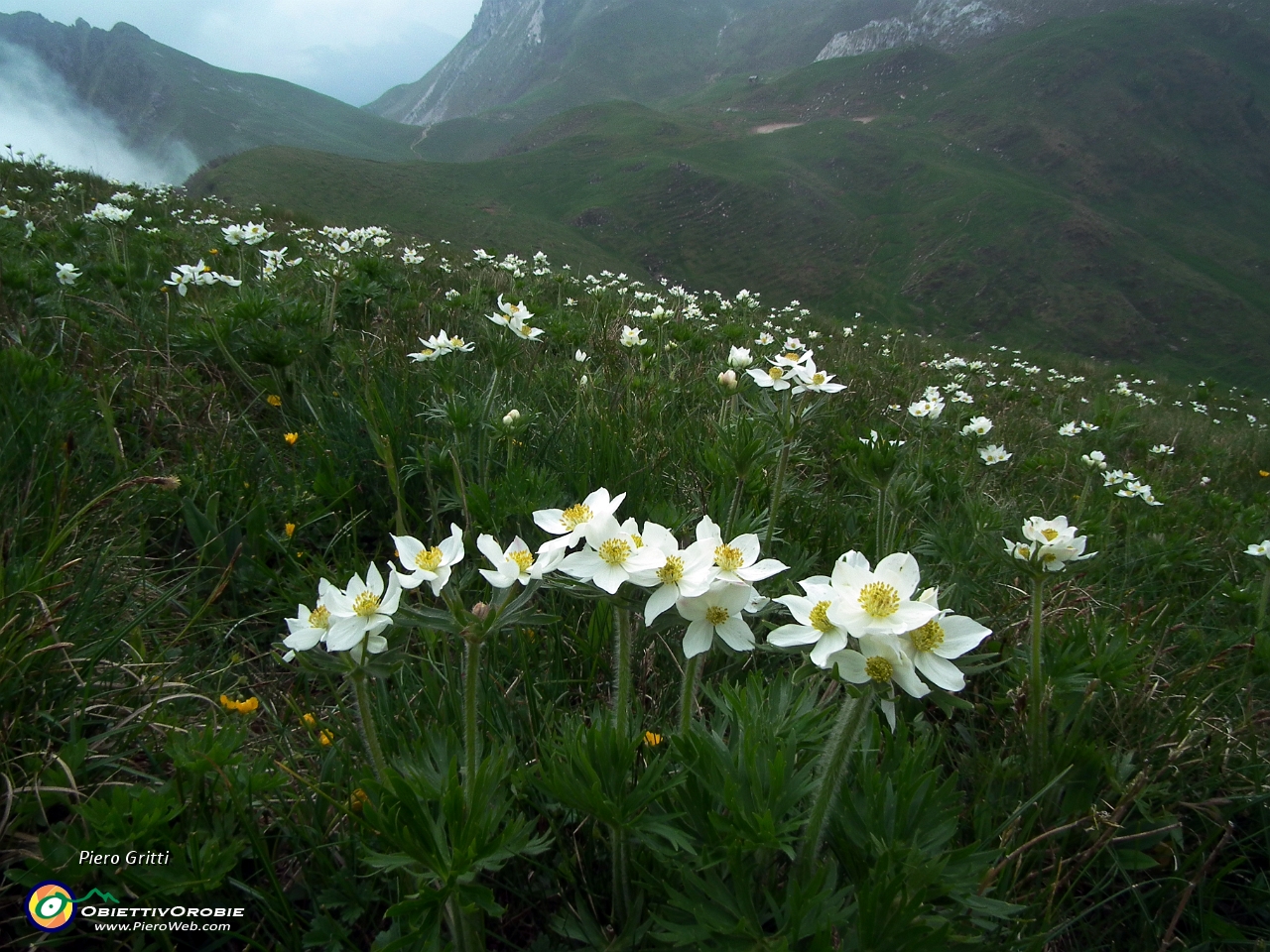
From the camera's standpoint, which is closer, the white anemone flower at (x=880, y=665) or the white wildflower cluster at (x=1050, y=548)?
the white anemone flower at (x=880, y=665)

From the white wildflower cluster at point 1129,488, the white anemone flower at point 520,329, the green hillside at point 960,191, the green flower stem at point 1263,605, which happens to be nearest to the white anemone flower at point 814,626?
the white anemone flower at point 520,329

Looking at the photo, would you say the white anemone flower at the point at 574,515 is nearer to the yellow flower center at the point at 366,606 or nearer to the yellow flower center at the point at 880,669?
the yellow flower center at the point at 366,606

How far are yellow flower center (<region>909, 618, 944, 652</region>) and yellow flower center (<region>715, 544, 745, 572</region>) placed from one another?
0.34 meters

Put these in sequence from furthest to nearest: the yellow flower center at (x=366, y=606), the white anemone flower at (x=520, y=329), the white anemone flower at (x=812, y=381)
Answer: the white anemone flower at (x=520, y=329) < the white anemone flower at (x=812, y=381) < the yellow flower center at (x=366, y=606)

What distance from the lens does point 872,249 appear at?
81.2 meters

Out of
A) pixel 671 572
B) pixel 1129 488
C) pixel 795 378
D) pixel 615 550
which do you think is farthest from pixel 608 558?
pixel 1129 488

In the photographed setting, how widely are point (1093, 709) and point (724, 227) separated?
88154 mm

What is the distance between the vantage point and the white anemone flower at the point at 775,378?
8.75 feet

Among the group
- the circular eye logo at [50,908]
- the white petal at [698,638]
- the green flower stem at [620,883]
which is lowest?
the circular eye logo at [50,908]

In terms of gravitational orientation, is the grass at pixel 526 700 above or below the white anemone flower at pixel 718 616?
below

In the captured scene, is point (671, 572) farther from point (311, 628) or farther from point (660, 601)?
point (311, 628)

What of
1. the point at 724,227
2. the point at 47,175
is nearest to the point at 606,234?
the point at 724,227

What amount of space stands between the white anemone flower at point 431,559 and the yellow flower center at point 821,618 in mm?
701

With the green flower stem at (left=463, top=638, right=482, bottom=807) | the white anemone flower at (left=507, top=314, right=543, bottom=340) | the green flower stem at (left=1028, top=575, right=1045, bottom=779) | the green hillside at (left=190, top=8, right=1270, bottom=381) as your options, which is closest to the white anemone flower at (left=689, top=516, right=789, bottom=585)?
the green flower stem at (left=463, top=638, right=482, bottom=807)
